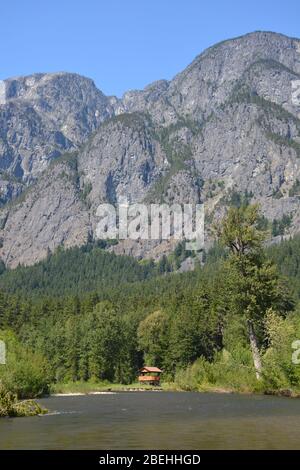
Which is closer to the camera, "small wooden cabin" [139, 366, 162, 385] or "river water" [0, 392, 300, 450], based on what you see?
"river water" [0, 392, 300, 450]

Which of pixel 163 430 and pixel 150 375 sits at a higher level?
pixel 163 430

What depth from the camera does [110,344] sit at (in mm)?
138375

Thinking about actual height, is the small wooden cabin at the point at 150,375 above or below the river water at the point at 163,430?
below

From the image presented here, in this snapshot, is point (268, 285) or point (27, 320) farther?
point (27, 320)

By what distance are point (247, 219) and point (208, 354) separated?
5589 centimetres

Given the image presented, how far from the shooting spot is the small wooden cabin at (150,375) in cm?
13162

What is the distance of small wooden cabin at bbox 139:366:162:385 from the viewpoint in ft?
432

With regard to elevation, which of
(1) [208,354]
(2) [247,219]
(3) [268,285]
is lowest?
(1) [208,354]

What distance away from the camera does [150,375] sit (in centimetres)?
13562

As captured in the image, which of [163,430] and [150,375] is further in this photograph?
[150,375]

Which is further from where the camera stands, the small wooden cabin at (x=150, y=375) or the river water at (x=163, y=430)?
the small wooden cabin at (x=150, y=375)

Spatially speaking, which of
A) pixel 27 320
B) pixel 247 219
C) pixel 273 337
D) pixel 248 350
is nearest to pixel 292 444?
pixel 273 337

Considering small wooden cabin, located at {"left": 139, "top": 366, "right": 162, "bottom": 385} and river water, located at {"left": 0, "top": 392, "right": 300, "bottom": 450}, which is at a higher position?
river water, located at {"left": 0, "top": 392, "right": 300, "bottom": 450}

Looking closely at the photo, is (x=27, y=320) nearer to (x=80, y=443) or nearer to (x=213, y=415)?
(x=213, y=415)
